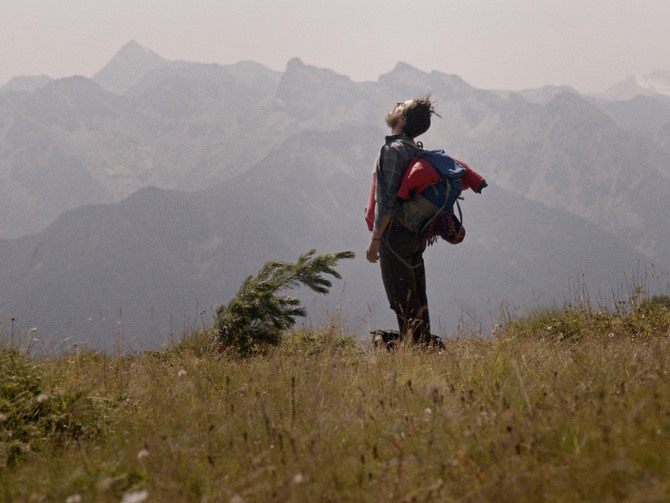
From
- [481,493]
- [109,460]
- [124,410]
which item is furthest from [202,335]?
[481,493]

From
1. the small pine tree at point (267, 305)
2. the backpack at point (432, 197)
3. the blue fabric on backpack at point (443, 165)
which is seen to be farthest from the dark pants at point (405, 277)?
the small pine tree at point (267, 305)

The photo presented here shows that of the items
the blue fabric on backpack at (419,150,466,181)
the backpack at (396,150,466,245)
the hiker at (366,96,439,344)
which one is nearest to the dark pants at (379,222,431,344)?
the hiker at (366,96,439,344)

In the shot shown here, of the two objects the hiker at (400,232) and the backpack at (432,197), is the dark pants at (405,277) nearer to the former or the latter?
the hiker at (400,232)

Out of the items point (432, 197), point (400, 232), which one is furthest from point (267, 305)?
point (432, 197)

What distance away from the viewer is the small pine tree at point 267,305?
6977mm

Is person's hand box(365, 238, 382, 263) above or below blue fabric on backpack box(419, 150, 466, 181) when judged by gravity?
below

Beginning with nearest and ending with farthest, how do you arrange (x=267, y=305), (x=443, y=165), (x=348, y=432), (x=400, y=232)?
(x=348, y=432)
(x=443, y=165)
(x=400, y=232)
(x=267, y=305)

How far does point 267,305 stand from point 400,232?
2029mm

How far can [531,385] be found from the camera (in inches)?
141

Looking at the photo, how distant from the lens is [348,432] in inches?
122

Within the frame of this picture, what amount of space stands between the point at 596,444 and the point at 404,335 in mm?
3675

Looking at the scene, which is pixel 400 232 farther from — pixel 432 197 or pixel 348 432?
pixel 348 432

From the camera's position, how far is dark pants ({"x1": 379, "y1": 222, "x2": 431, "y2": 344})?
5.96 m

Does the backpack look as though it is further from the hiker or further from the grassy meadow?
the grassy meadow
